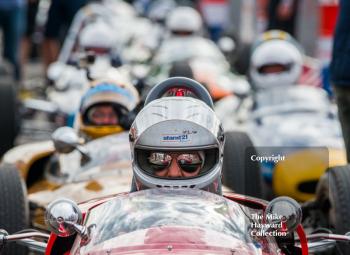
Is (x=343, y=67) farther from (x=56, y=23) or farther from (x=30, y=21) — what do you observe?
(x=30, y=21)

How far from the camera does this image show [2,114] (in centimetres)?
1106

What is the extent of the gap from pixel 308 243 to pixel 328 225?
1443 mm

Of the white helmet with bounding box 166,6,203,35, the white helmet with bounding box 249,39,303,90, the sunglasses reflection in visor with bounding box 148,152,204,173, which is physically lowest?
the white helmet with bounding box 166,6,203,35

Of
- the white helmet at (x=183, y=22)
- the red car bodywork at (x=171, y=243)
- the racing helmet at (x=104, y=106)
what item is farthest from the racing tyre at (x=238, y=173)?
the white helmet at (x=183, y=22)

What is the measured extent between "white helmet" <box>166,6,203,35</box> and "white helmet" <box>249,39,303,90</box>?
4.67 m

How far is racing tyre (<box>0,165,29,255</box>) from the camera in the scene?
706 centimetres

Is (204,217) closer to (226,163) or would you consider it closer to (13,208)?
(13,208)

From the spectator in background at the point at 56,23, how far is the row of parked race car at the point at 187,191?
0.77 metres

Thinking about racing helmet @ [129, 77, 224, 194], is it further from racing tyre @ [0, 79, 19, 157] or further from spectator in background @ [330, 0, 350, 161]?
racing tyre @ [0, 79, 19, 157]

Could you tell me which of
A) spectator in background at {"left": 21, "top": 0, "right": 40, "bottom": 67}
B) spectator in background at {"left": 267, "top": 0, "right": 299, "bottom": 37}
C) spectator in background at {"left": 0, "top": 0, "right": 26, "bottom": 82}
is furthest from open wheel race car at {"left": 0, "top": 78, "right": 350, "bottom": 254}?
spectator in background at {"left": 267, "top": 0, "right": 299, "bottom": 37}

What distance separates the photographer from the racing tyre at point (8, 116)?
11.1 meters

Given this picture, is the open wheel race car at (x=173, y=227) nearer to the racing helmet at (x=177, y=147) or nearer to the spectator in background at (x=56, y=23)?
the racing helmet at (x=177, y=147)

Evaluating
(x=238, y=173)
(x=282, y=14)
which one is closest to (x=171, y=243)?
(x=238, y=173)

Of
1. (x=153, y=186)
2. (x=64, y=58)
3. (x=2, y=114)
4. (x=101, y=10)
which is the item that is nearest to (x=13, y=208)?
(x=153, y=186)
